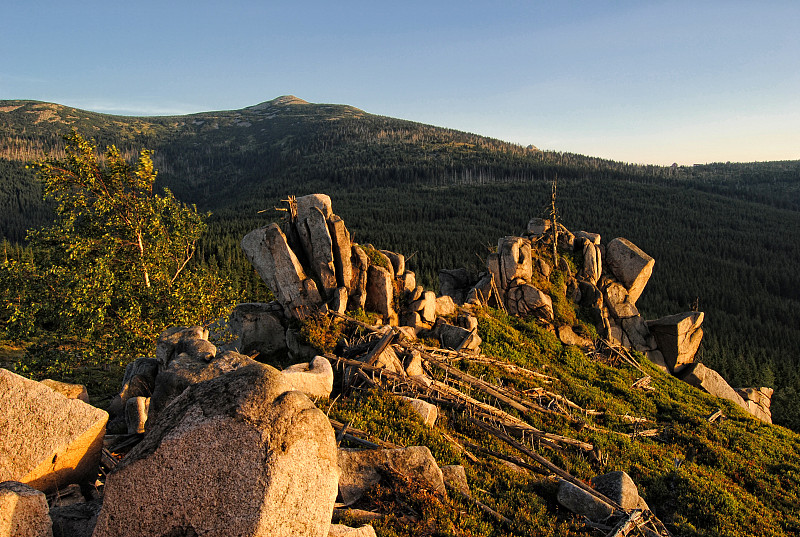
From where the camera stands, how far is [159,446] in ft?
23.8

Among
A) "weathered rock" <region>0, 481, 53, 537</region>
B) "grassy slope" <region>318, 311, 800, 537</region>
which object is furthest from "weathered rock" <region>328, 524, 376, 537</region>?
"weathered rock" <region>0, 481, 53, 537</region>

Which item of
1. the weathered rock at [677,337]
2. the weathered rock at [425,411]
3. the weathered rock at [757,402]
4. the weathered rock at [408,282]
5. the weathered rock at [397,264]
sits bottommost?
the weathered rock at [757,402]

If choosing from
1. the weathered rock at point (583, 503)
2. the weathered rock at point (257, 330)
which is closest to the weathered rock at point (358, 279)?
the weathered rock at point (257, 330)

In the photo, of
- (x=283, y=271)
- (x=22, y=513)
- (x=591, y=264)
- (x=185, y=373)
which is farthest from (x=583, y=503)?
(x=591, y=264)

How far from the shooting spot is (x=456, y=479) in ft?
43.2

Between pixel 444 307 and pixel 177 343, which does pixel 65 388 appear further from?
pixel 444 307

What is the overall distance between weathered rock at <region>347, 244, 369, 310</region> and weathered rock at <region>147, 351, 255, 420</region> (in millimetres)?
11587

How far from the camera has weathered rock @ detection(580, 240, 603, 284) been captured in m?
42.1

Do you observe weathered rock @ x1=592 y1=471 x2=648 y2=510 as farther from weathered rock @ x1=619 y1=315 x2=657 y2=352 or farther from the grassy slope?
weathered rock @ x1=619 y1=315 x2=657 y2=352

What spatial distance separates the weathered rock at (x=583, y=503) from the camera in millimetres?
12906

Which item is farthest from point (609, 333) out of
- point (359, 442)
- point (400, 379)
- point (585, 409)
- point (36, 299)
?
point (36, 299)

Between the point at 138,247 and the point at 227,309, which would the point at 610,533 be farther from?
the point at 138,247

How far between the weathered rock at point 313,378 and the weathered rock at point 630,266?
36.6m

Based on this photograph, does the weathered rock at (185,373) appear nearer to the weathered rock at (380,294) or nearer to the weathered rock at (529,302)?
the weathered rock at (380,294)
